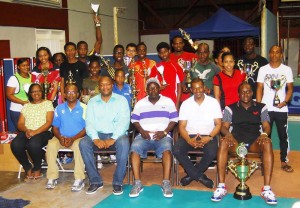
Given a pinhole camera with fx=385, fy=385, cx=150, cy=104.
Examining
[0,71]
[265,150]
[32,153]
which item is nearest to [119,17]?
[0,71]

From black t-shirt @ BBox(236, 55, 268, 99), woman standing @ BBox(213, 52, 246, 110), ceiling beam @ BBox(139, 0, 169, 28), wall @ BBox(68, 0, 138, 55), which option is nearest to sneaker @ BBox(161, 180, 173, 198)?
woman standing @ BBox(213, 52, 246, 110)

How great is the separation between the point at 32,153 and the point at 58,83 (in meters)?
1.04

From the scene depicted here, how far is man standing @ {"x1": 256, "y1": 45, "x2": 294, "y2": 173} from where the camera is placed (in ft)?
15.0

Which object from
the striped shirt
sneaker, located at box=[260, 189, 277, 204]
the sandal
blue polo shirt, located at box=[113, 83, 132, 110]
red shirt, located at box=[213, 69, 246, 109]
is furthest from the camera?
blue polo shirt, located at box=[113, 83, 132, 110]

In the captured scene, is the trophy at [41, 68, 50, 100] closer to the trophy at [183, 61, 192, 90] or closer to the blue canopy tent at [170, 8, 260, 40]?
the trophy at [183, 61, 192, 90]

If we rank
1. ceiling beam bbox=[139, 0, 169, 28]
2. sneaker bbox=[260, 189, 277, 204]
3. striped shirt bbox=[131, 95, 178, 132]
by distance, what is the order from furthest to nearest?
Answer: ceiling beam bbox=[139, 0, 169, 28] → striped shirt bbox=[131, 95, 178, 132] → sneaker bbox=[260, 189, 277, 204]

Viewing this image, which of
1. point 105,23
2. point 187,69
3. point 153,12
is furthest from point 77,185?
point 153,12

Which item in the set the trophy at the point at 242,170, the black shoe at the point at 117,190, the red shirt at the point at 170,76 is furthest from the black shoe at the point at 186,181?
the red shirt at the point at 170,76

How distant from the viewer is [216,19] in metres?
8.59

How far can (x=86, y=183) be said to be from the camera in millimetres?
4535

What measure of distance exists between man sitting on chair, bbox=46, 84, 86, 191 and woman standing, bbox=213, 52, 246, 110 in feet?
5.31

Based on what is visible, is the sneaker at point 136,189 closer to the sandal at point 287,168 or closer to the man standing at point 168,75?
the man standing at point 168,75

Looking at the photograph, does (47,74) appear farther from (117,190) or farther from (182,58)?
(117,190)

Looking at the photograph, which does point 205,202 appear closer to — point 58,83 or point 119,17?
point 58,83
